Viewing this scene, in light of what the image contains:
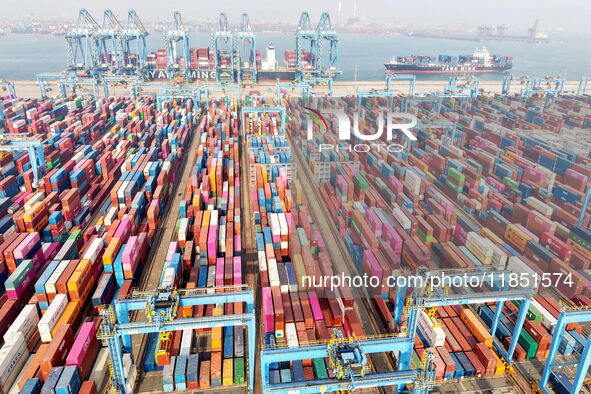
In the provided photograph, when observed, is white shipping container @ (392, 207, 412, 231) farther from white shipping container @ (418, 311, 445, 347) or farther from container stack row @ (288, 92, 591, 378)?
white shipping container @ (418, 311, 445, 347)

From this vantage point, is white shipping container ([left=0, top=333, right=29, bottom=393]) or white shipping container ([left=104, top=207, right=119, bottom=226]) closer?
white shipping container ([left=0, top=333, right=29, bottom=393])

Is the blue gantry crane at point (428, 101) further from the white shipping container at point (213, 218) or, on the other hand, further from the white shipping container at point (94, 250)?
the white shipping container at point (94, 250)

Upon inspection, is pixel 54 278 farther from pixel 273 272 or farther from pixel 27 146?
pixel 27 146

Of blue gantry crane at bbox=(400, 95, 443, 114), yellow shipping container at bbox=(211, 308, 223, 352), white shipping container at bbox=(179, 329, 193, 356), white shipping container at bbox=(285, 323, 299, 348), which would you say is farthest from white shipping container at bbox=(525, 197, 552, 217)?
blue gantry crane at bbox=(400, 95, 443, 114)

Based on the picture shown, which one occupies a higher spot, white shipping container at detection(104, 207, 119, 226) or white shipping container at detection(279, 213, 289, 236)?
white shipping container at detection(279, 213, 289, 236)

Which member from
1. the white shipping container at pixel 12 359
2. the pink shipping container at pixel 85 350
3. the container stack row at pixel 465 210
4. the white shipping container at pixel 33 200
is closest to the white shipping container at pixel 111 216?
the white shipping container at pixel 33 200

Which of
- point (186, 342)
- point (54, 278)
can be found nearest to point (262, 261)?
point (186, 342)

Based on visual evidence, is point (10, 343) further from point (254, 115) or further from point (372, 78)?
point (372, 78)
